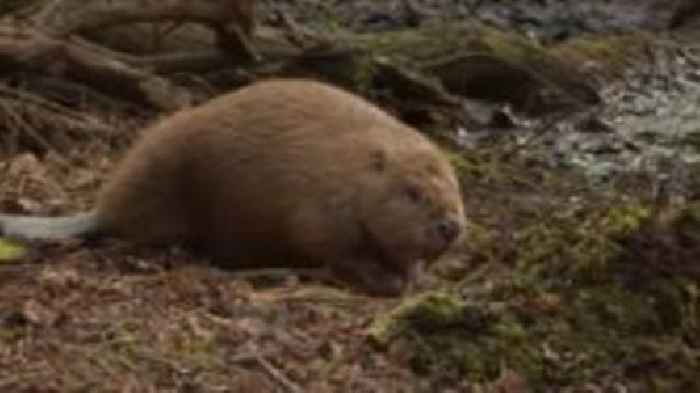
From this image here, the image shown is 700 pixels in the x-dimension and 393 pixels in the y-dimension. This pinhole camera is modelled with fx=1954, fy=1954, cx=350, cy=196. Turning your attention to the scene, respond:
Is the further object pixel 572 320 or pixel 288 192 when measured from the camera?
pixel 288 192

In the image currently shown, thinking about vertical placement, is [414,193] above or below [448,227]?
above

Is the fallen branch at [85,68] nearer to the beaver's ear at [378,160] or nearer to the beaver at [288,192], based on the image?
the beaver at [288,192]

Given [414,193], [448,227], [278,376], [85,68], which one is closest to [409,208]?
[414,193]

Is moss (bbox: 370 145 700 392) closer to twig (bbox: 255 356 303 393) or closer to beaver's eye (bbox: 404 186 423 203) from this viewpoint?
twig (bbox: 255 356 303 393)

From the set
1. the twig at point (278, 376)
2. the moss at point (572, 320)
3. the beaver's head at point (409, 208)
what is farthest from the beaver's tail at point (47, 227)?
the twig at point (278, 376)

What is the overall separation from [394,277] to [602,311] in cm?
125

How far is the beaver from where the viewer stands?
6883 millimetres

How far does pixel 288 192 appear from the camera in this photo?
22.9 ft

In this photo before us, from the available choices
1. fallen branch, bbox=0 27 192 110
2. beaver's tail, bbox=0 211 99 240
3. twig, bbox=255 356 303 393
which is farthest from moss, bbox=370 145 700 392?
fallen branch, bbox=0 27 192 110

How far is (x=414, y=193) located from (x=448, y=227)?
173 mm

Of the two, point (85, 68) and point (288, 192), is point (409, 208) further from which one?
point (85, 68)

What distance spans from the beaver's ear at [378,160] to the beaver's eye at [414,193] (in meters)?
0.13

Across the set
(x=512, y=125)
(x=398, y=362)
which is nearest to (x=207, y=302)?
(x=398, y=362)

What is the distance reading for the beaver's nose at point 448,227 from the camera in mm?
6785
